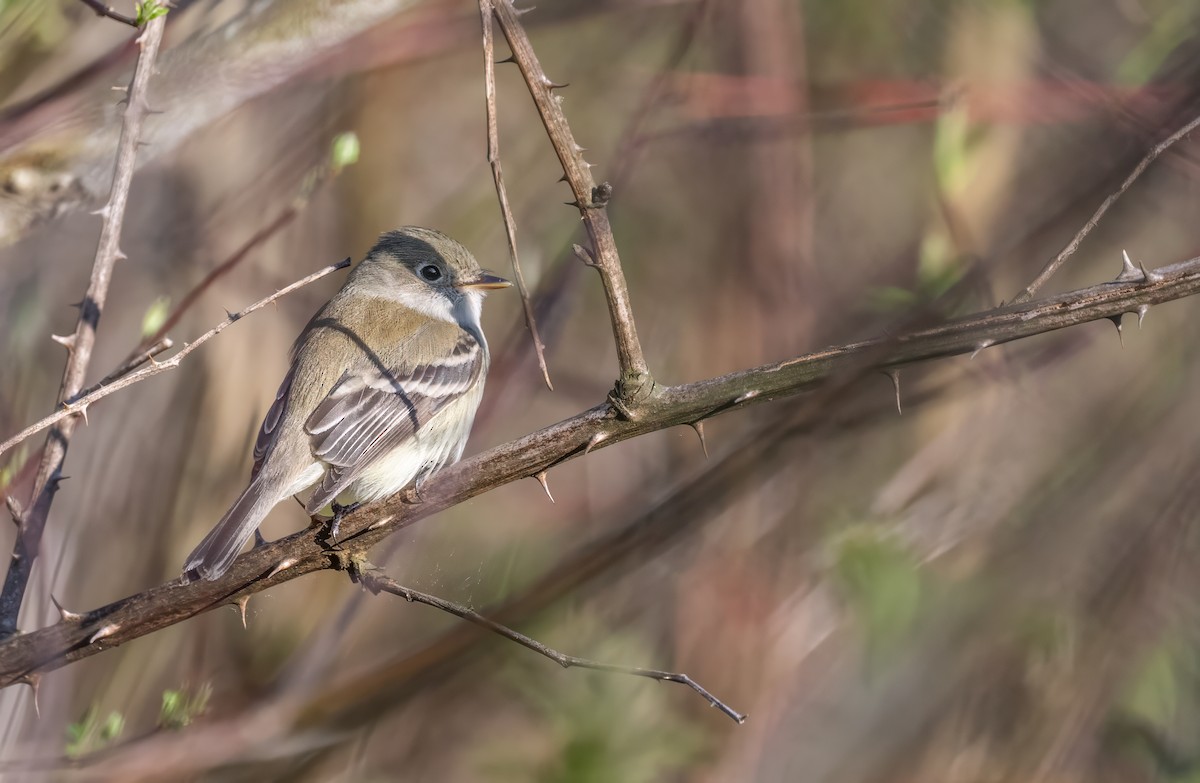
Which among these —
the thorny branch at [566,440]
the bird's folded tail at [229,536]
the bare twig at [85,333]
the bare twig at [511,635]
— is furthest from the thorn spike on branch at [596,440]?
the bare twig at [85,333]

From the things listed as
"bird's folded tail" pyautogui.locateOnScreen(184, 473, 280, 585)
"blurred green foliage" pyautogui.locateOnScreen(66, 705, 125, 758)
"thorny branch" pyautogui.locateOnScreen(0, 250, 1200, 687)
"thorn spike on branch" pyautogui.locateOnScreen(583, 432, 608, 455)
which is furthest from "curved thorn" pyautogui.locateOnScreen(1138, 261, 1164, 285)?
"blurred green foliage" pyautogui.locateOnScreen(66, 705, 125, 758)

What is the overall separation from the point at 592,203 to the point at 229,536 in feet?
5.46

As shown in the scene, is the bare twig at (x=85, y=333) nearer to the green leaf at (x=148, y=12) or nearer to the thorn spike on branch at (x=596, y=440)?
the green leaf at (x=148, y=12)

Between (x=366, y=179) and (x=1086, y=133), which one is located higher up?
(x=366, y=179)

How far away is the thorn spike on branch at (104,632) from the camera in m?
2.72

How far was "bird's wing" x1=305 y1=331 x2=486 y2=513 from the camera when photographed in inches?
153

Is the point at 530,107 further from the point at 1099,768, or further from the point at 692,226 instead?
the point at 1099,768

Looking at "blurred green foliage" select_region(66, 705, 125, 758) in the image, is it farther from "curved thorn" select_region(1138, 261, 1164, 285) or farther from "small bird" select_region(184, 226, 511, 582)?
"curved thorn" select_region(1138, 261, 1164, 285)

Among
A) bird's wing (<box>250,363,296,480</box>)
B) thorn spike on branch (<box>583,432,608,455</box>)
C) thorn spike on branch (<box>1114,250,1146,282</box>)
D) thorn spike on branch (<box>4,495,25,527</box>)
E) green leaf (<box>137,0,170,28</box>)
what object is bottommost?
thorn spike on branch (<box>583,432,608,455</box>)

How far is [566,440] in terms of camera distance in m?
2.68

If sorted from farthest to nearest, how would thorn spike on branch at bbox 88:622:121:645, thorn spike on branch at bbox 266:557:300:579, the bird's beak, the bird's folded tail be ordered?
1. the bird's beak
2. the bird's folded tail
3. thorn spike on branch at bbox 266:557:300:579
4. thorn spike on branch at bbox 88:622:121:645

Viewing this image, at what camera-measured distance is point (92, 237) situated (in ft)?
17.1

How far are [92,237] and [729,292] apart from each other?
3187 millimetres

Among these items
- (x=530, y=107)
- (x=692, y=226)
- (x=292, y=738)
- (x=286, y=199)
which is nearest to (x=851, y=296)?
(x=692, y=226)
